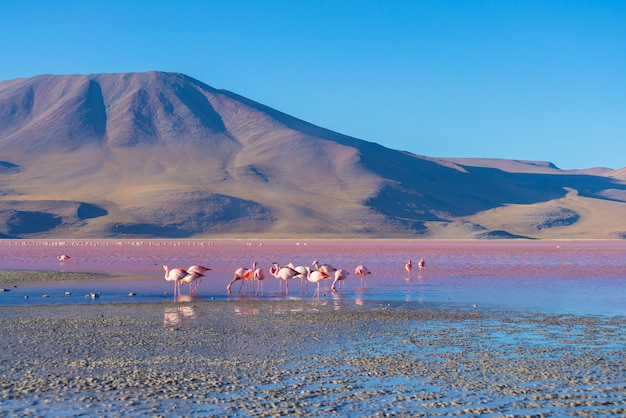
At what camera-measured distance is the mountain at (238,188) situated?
12319 centimetres

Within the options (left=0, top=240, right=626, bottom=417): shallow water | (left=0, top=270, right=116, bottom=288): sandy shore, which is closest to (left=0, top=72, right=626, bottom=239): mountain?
(left=0, top=270, right=116, bottom=288): sandy shore

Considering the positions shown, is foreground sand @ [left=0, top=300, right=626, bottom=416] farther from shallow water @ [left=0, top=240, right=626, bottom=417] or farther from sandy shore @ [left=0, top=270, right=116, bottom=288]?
sandy shore @ [left=0, top=270, right=116, bottom=288]

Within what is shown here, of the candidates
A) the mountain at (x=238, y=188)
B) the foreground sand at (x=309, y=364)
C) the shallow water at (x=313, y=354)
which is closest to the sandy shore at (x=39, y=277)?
the shallow water at (x=313, y=354)

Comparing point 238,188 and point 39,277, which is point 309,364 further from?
point 238,188

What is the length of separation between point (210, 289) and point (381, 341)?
12.2 meters

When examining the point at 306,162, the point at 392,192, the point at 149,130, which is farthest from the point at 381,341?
the point at 149,130

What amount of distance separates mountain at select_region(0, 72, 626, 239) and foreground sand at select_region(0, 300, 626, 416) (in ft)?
324

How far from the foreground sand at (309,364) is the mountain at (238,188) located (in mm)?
98681

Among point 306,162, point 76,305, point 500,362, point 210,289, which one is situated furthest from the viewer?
point 306,162

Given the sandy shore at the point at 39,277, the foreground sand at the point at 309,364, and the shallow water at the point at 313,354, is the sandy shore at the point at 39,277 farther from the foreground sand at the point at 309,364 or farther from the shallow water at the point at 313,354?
the foreground sand at the point at 309,364

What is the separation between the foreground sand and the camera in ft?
31.0

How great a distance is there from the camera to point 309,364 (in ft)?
38.9

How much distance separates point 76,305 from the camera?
20.0 m

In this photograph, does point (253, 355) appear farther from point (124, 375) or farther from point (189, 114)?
point (189, 114)
